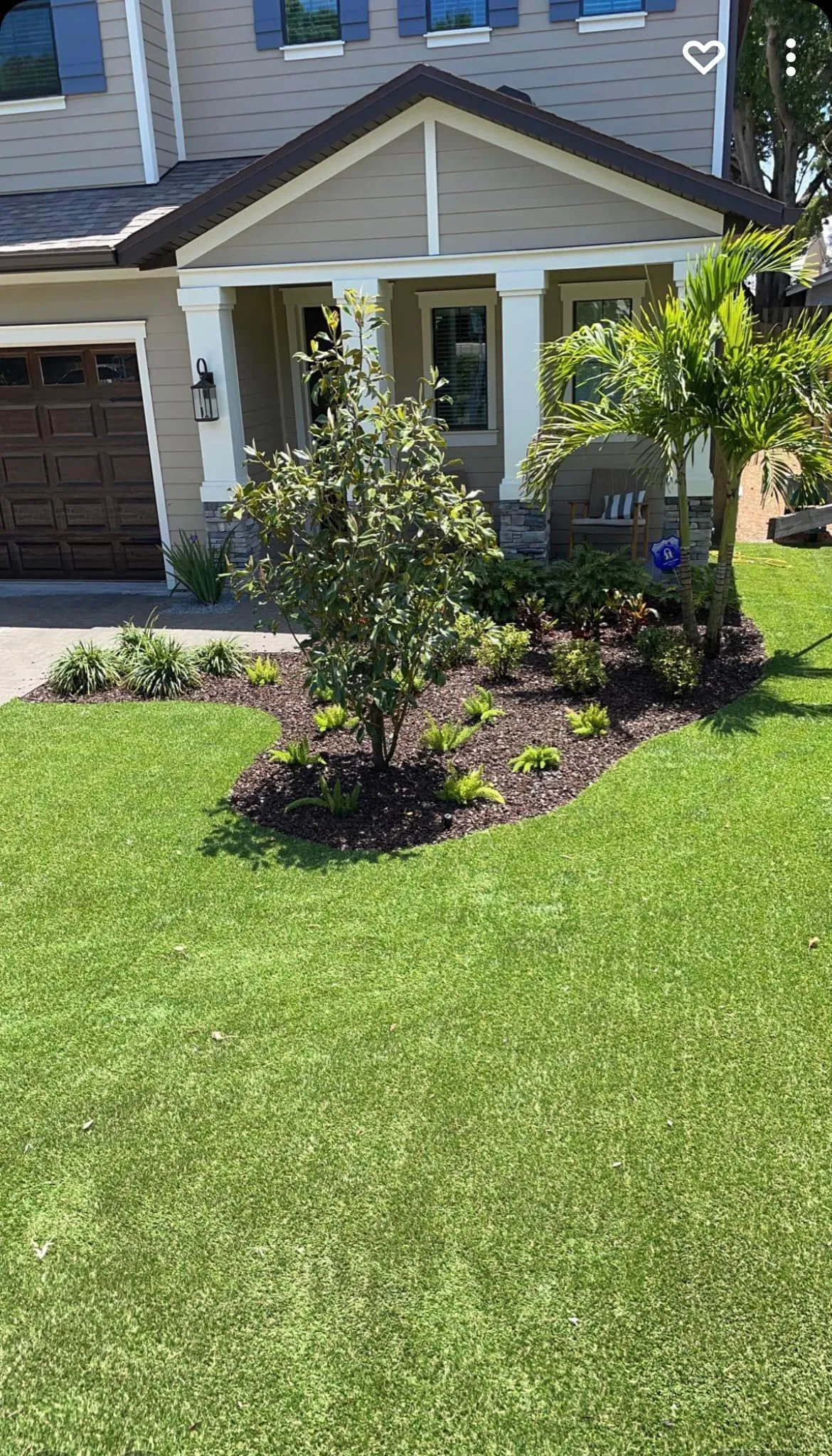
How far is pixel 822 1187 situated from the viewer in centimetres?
323

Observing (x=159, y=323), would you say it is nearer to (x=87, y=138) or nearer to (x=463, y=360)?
(x=87, y=138)

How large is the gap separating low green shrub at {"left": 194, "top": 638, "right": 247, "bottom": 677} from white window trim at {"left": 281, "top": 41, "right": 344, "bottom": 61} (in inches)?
273

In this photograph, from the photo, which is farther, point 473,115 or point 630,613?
point 473,115

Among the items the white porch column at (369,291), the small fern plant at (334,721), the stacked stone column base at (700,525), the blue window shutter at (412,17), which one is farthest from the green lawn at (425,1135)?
the blue window shutter at (412,17)

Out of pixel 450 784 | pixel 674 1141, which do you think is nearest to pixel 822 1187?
pixel 674 1141

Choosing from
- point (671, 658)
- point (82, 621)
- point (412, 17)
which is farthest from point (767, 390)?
point (412, 17)

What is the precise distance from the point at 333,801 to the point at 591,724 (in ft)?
6.21

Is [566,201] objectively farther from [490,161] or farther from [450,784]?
[450,784]

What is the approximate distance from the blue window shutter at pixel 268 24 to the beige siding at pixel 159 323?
3.07m

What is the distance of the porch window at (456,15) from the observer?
→ 421 inches

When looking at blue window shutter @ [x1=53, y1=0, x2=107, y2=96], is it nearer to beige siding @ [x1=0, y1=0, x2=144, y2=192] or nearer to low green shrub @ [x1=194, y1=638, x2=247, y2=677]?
beige siding @ [x1=0, y1=0, x2=144, y2=192]

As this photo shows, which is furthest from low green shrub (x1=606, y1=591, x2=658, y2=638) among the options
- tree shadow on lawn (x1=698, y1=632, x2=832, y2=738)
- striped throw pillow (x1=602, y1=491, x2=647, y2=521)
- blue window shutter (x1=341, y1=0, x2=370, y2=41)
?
blue window shutter (x1=341, y1=0, x2=370, y2=41)

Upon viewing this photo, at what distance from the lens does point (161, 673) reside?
26.2 ft

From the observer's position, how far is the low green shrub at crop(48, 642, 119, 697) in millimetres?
8039
